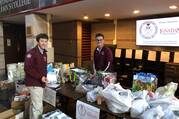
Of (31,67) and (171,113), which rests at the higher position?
(31,67)

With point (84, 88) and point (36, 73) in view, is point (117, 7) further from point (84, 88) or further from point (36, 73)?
point (36, 73)

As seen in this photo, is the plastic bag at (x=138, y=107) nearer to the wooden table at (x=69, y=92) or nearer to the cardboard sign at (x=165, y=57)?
the wooden table at (x=69, y=92)

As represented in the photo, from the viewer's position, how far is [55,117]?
9.59 feet

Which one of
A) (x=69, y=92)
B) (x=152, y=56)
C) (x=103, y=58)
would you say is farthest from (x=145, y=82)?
(x=152, y=56)

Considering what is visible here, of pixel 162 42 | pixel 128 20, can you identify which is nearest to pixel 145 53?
pixel 162 42

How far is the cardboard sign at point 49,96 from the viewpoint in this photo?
3.16 m

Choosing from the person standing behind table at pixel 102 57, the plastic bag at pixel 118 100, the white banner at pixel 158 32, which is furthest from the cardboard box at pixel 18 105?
the white banner at pixel 158 32

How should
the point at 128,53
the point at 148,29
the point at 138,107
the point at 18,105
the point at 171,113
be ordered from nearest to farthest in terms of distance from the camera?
1. the point at 171,113
2. the point at 138,107
3. the point at 18,105
4. the point at 148,29
5. the point at 128,53

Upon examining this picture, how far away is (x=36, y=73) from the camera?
119 inches

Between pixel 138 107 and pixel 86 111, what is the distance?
74 cm

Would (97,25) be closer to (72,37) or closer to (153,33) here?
(72,37)

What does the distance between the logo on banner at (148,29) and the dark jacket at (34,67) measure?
3460 millimetres

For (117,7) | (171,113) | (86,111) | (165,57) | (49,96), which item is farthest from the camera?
(165,57)

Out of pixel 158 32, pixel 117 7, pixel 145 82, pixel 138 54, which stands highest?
pixel 117 7
